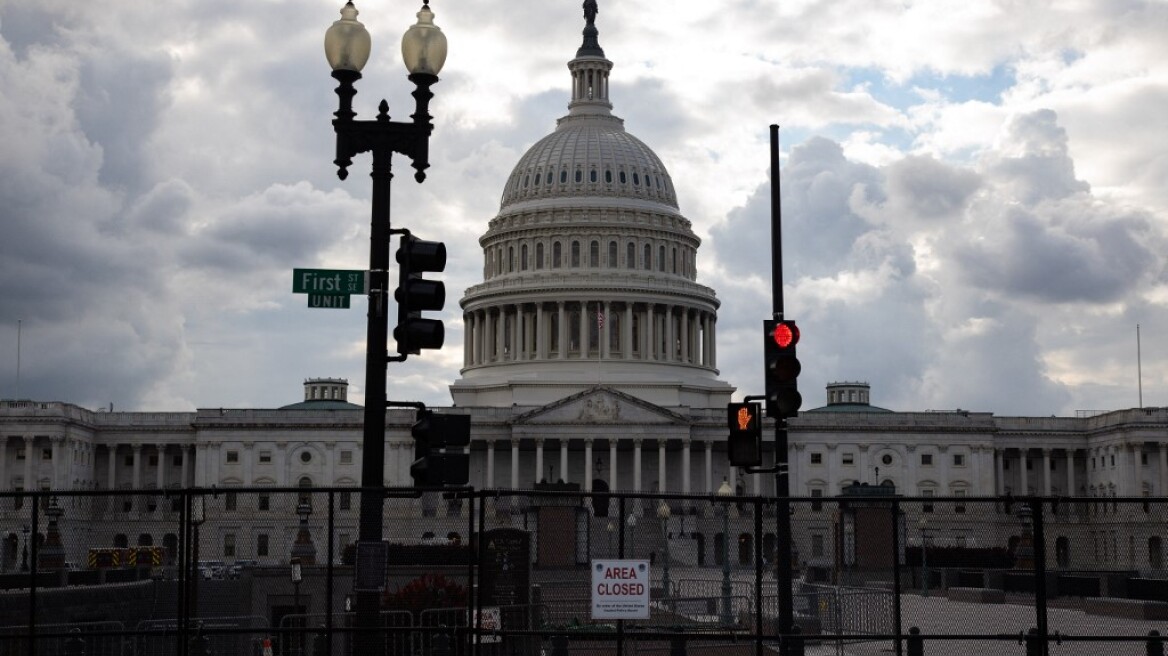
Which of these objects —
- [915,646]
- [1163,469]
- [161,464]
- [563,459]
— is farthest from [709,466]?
[915,646]

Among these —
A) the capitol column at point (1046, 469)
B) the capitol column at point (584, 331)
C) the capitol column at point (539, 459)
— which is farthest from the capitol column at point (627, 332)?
the capitol column at point (1046, 469)

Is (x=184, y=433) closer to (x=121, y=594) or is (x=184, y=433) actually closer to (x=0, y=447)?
(x=0, y=447)

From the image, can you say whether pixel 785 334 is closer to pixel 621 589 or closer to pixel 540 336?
pixel 621 589

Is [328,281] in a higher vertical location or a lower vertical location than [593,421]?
lower

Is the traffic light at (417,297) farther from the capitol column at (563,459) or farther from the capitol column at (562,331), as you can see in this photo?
the capitol column at (562,331)

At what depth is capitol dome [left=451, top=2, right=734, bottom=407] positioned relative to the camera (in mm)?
148875

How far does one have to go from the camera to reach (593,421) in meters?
136

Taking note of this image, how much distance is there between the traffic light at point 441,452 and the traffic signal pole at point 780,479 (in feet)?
19.0

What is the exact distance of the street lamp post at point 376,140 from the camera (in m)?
22.8

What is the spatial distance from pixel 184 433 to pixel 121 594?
10196 centimetres

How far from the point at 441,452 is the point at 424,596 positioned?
13728 millimetres

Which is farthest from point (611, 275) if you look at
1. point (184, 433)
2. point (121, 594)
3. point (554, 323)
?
point (121, 594)

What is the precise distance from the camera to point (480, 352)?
156 metres

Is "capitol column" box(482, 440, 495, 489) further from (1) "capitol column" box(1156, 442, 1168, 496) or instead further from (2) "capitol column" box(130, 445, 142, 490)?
(1) "capitol column" box(1156, 442, 1168, 496)
